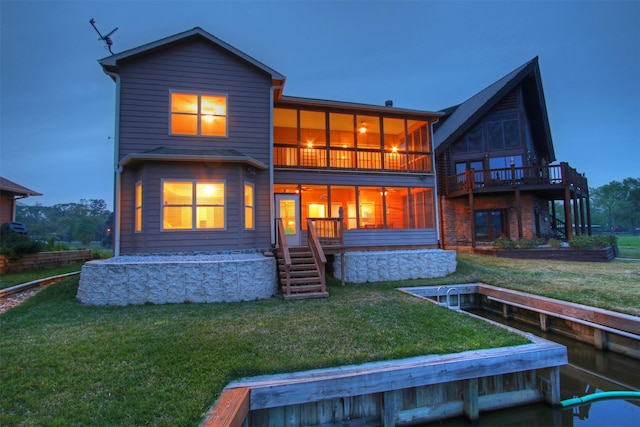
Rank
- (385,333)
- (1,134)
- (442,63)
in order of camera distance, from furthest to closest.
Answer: (442,63), (1,134), (385,333)

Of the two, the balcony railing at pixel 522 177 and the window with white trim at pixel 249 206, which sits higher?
the balcony railing at pixel 522 177

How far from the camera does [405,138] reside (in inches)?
503

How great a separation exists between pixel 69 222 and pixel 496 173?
53.5 meters

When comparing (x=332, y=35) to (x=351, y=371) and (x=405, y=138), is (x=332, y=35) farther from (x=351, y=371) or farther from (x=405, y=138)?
(x=351, y=371)

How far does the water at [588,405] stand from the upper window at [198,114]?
29.4ft

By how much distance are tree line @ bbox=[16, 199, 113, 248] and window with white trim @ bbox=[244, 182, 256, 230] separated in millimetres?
33822

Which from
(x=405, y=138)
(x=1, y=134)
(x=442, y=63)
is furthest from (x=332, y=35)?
(x=405, y=138)

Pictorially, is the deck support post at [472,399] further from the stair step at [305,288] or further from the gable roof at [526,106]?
the gable roof at [526,106]

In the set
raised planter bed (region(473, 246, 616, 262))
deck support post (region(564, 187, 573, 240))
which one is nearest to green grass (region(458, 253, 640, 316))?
raised planter bed (region(473, 246, 616, 262))

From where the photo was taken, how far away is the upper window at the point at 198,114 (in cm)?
935

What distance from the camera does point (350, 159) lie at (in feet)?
39.5

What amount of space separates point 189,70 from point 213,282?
6.41 metres

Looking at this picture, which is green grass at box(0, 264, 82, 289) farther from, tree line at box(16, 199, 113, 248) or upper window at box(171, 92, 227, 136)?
tree line at box(16, 199, 113, 248)

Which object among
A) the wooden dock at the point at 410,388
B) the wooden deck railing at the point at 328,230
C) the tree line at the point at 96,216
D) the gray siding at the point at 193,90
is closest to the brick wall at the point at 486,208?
the wooden deck railing at the point at 328,230
